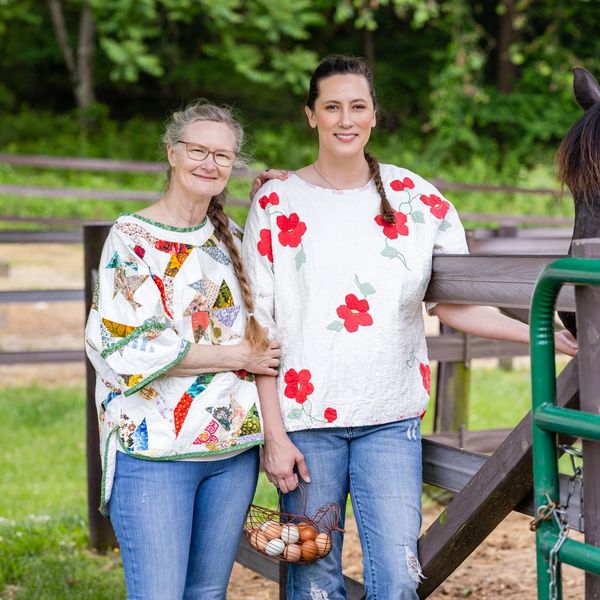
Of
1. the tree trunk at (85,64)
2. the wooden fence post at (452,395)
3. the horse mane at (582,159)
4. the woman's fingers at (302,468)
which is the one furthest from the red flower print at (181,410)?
the tree trunk at (85,64)

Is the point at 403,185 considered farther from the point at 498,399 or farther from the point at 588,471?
the point at 498,399

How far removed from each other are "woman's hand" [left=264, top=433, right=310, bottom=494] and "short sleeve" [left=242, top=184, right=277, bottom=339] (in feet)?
0.95

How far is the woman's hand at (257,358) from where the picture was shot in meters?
2.61

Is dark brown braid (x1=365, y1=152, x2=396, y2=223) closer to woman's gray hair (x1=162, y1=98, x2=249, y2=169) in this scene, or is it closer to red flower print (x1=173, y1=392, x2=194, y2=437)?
woman's gray hair (x1=162, y1=98, x2=249, y2=169)

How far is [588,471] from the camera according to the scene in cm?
194

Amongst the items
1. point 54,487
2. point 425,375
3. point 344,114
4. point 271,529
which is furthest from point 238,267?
point 54,487

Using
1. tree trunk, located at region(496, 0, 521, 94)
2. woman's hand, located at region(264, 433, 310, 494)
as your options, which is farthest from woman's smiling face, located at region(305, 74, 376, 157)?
tree trunk, located at region(496, 0, 521, 94)

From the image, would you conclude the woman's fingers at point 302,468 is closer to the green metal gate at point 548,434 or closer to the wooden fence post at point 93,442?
the green metal gate at point 548,434

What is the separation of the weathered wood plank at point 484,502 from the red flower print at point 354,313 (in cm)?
49

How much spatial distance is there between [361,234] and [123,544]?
105 cm

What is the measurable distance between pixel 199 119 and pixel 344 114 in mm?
399

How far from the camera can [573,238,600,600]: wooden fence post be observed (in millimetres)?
1919

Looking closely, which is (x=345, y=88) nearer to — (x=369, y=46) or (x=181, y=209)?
(x=181, y=209)

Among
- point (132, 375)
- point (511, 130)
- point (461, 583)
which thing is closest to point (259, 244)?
point (132, 375)
